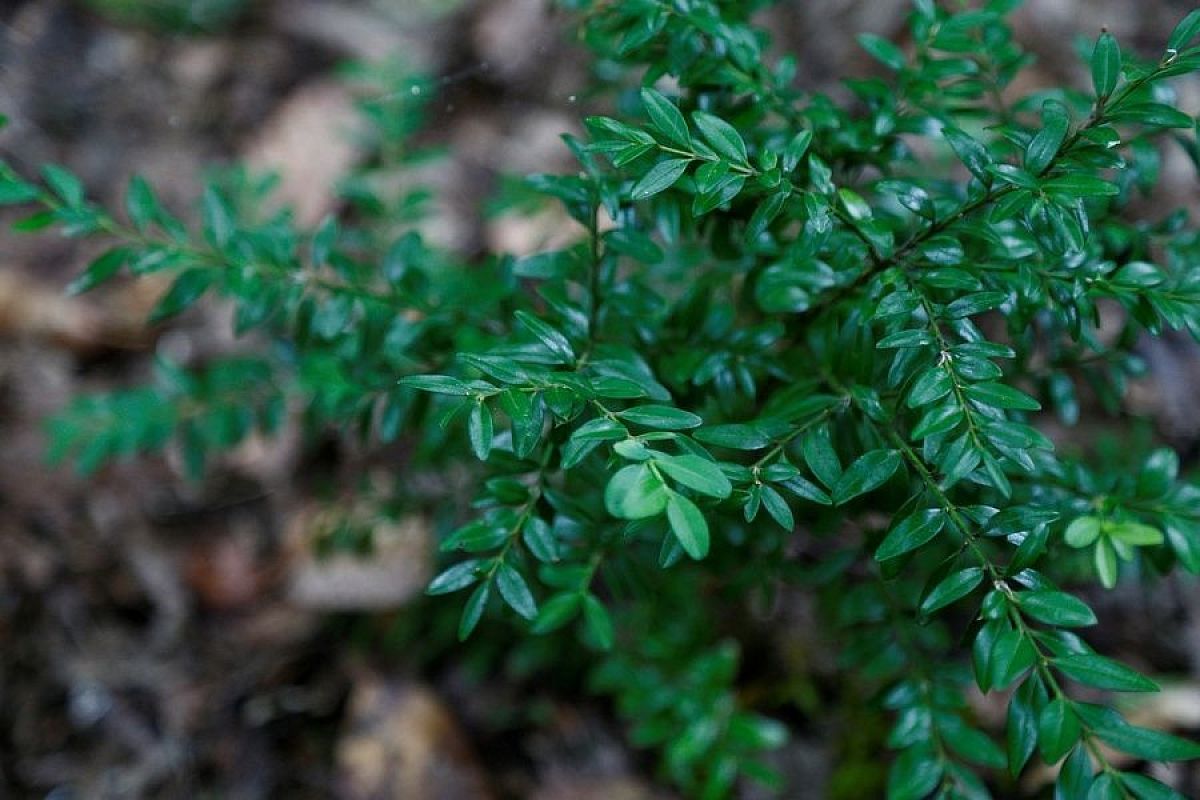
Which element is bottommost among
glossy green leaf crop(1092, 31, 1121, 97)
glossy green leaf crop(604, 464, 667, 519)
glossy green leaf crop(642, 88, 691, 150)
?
glossy green leaf crop(604, 464, 667, 519)

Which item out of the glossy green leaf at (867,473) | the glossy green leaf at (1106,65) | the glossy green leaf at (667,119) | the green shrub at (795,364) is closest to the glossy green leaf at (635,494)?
the green shrub at (795,364)

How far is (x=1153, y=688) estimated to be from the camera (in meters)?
0.86

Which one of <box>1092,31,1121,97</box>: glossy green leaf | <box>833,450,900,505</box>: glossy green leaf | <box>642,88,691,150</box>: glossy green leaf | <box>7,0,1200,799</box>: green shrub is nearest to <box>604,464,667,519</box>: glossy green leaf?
<box>7,0,1200,799</box>: green shrub

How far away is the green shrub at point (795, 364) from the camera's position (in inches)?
37.0

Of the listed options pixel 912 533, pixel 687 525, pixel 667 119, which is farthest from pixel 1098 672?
pixel 667 119

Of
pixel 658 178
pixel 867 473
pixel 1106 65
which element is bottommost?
pixel 867 473

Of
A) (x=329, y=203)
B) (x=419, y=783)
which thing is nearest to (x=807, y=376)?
(x=419, y=783)

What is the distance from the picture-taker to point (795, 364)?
4.29 ft

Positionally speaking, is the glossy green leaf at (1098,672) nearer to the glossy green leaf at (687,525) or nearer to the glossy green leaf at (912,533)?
the glossy green leaf at (912,533)

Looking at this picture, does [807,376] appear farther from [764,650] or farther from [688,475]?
[764,650]

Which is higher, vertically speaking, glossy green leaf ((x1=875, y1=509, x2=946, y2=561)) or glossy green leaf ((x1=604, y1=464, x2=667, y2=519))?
glossy green leaf ((x1=604, y1=464, x2=667, y2=519))

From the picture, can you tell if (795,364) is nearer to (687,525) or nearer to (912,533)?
(912,533)

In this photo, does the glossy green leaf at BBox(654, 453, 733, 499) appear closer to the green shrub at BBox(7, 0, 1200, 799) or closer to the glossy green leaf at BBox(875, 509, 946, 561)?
the green shrub at BBox(7, 0, 1200, 799)

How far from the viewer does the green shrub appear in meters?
0.94
